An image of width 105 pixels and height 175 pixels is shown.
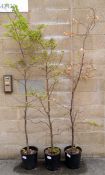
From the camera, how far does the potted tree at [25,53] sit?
2.91m

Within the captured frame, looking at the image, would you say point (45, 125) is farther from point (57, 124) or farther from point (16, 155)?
point (16, 155)

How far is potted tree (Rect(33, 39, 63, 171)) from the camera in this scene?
3082 millimetres

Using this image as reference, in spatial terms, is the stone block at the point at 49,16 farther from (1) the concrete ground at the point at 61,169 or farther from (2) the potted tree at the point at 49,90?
(1) the concrete ground at the point at 61,169

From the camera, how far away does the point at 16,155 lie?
134 inches

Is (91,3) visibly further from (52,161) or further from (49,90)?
(52,161)

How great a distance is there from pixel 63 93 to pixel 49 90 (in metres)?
0.17

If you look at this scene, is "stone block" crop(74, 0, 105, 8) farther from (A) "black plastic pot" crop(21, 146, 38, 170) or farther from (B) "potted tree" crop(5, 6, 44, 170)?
(A) "black plastic pot" crop(21, 146, 38, 170)

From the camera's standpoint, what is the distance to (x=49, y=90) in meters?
3.26

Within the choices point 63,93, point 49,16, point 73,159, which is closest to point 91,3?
point 49,16

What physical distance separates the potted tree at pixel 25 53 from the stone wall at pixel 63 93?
8 centimetres

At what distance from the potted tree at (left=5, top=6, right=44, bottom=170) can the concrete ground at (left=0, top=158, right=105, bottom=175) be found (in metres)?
0.09

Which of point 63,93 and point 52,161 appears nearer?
point 52,161

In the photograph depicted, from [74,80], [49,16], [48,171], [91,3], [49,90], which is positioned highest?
[91,3]

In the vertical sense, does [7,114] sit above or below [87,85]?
below
